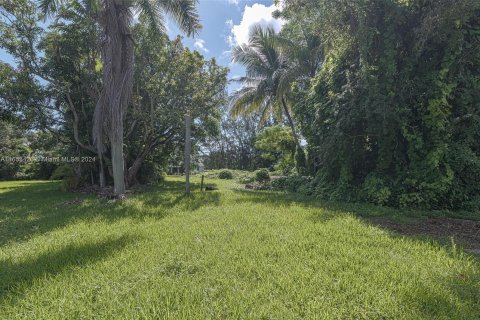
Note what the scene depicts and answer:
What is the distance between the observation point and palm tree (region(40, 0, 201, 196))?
797 cm

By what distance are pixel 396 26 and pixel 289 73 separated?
5.38m

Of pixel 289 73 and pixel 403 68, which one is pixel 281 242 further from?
pixel 289 73

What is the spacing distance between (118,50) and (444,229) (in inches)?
377

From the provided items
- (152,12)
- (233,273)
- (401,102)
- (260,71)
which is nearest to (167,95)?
(152,12)

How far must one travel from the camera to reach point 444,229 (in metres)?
4.62

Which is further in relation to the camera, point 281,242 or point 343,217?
point 343,217

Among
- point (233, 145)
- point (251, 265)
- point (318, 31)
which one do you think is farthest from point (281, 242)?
point (233, 145)

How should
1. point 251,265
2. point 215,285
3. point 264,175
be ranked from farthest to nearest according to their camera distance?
point 264,175, point 251,265, point 215,285

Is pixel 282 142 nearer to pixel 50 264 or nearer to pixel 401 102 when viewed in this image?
pixel 401 102

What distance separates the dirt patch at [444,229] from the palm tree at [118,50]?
7764 millimetres

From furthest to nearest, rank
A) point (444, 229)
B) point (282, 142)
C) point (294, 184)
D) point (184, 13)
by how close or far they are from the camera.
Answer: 1. point (282, 142)
2. point (294, 184)
3. point (184, 13)
4. point (444, 229)

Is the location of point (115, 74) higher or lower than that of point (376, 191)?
higher

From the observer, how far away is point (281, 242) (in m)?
3.63

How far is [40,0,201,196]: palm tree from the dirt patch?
776cm
